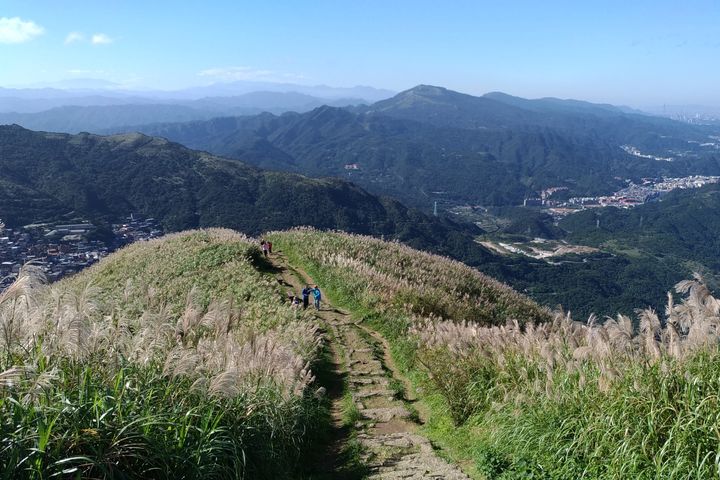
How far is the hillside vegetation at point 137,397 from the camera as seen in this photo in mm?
4102

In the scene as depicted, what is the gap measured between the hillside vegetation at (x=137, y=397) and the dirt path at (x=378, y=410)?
2.89ft

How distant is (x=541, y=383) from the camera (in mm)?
6656

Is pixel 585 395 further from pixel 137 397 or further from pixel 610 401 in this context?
pixel 137 397

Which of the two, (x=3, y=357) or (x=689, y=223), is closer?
(x=3, y=357)

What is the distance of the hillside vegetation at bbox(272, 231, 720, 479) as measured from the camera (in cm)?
486

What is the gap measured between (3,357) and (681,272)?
451 ft

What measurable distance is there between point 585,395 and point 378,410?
3.84m

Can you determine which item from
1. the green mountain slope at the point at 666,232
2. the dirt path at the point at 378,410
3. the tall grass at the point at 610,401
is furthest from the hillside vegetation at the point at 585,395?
the green mountain slope at the point at 666,232

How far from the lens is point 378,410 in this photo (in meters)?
8.76

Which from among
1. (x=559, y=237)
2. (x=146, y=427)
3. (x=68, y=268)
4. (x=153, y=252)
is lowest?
(x=559, y=237)

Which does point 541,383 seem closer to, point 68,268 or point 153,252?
point 153,252

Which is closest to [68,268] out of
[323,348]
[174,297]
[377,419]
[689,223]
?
[174,297]

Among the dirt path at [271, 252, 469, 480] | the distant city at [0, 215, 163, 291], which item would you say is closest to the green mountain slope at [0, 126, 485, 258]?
the distant city at [0, 215, 163, 291]

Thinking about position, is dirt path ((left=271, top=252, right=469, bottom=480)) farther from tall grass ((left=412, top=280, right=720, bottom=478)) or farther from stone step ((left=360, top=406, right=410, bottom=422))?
tall grass ((left=412, top=280, right=720, bottom=478))
